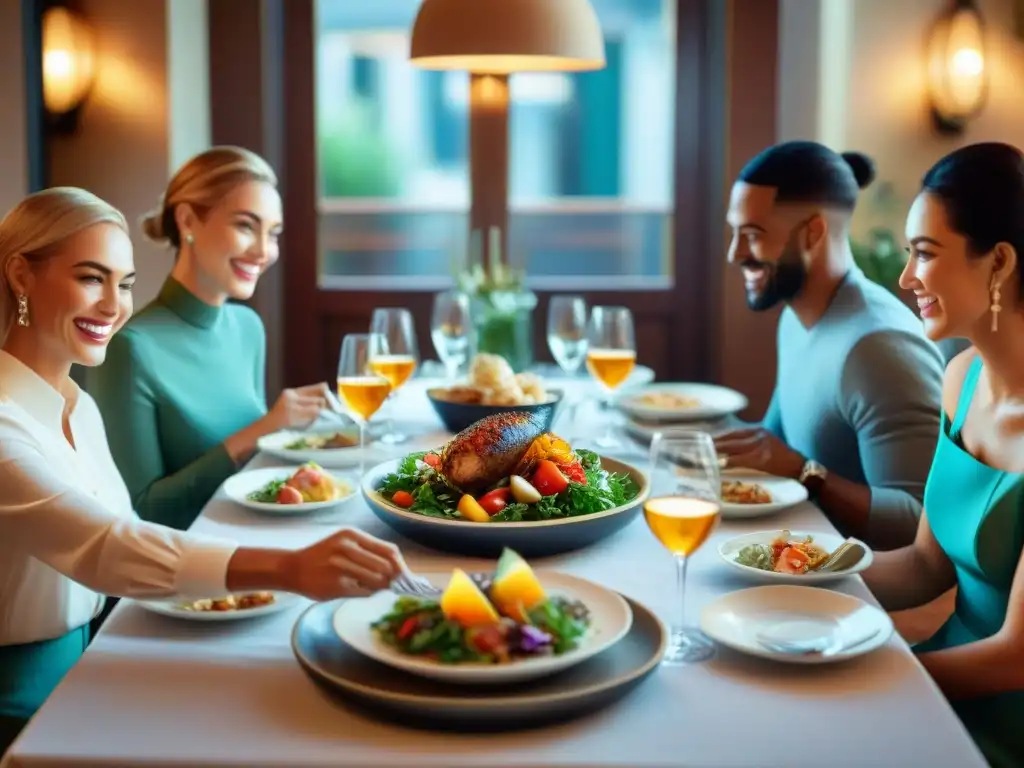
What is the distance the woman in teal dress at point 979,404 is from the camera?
1533mm

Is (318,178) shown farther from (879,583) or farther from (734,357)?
(879,583)

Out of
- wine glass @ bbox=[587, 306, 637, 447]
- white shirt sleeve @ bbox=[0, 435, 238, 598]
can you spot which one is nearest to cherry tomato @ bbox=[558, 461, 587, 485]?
white shirt sleeve @ bbox=[0, 435, 238, 598]

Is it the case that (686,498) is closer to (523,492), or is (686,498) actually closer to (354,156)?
(523,492)

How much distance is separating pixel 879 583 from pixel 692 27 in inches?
116

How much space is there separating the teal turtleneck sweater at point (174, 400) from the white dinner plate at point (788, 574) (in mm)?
997

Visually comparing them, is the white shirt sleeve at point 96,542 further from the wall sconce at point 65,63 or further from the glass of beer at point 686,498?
the wall sconce at point 65,63

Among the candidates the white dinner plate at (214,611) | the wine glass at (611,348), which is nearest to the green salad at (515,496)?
the white dinner plate at (214,611)

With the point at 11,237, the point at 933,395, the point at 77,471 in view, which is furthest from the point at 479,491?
the point at 933,395

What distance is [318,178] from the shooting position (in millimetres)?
4344

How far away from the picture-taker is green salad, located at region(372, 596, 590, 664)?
3.59 ft

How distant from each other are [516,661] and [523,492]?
0.46m

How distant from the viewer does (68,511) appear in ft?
4.27

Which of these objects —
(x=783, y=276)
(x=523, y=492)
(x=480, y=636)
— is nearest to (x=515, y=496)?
(x=523, y=492)

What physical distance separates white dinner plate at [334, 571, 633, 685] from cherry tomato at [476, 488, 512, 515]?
22 centimetres
